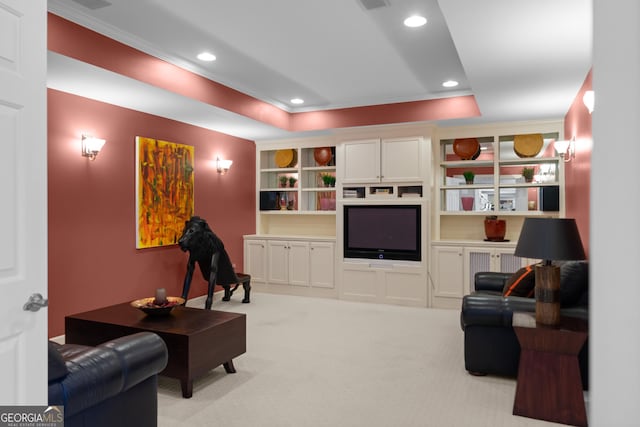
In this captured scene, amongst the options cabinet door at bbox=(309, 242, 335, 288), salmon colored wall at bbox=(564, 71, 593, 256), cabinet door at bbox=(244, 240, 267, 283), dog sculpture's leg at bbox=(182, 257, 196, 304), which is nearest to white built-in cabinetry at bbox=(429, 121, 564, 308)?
salmon colored wall at bbox=(564, 71, 593, 256)

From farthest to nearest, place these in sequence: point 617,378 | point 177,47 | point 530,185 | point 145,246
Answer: point 530,185, point 145,246, point 177,47, point 617,378

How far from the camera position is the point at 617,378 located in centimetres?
114

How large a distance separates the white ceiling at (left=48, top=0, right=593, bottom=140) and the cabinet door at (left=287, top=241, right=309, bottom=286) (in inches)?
83.4

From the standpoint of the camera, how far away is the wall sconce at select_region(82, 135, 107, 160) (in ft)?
14.3

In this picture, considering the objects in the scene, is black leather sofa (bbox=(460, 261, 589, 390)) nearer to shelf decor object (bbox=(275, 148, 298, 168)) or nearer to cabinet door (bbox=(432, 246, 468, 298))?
Result: cabinet door (bbox=(432, 246, 468, 298))

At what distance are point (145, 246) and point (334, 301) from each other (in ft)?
8.41

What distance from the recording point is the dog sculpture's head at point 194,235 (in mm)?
5062

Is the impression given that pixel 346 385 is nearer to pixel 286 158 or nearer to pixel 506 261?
pixel 506 261

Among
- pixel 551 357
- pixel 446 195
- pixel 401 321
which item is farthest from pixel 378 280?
pixel 551 357

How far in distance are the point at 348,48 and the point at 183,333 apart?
266cm

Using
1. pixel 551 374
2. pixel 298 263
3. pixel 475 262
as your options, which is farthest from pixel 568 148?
pixel 298 263

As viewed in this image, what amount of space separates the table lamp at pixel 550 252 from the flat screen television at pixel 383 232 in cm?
295

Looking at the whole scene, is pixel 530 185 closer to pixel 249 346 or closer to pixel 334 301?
pixel 334 301
